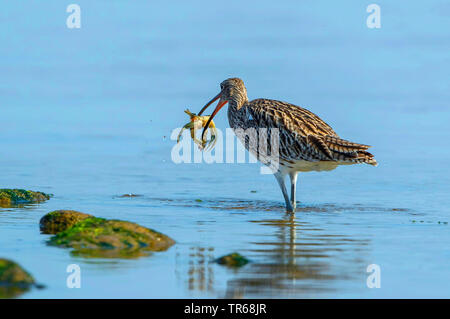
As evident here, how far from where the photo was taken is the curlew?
15.4 metres

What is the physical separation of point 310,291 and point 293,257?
168 cm

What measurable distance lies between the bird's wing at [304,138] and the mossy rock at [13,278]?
7.32 meters

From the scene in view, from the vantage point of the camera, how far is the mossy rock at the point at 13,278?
8867 mm

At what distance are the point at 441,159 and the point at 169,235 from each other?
39.7ft

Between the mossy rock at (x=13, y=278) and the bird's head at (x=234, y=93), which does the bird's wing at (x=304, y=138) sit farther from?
the mossy rock at (x=13, y=278)

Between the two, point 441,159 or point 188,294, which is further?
point 441,159

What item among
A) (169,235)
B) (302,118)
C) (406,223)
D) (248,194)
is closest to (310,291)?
(169,235)

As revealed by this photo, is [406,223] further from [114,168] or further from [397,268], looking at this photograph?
Result: [114,168]

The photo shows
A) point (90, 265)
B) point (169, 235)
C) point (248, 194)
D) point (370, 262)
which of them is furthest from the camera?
point (248, 194)

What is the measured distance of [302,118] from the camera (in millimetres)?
16031

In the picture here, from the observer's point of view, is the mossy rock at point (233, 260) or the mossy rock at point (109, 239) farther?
the mossy rock at point (109, 239)

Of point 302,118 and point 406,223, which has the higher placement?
point 302,118

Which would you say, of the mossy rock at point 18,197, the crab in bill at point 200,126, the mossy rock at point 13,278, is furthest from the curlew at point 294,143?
the mossy rock at point 13,278
